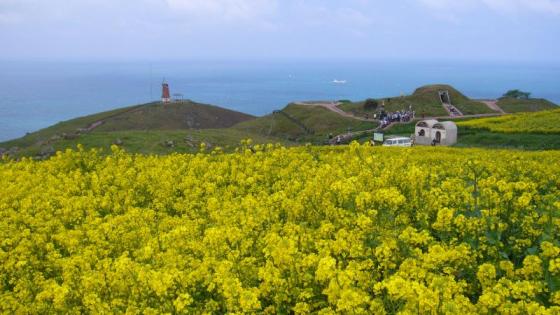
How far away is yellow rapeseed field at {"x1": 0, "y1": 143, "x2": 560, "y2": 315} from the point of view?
24.8ft

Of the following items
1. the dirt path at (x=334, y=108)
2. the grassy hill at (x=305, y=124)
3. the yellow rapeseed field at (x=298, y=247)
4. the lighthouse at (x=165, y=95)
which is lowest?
the yellow rapeseed field at (x=298, y=247)

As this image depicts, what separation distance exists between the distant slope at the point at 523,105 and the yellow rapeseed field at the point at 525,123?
24.0 m

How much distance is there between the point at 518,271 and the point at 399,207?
4.31 meters

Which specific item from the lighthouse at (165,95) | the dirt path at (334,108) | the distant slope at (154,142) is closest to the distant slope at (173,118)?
the lighthouse at (165,95)

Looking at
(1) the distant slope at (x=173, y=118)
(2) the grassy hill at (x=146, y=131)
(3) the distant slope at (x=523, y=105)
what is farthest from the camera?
(1) the distant slope at (x=173, y=118)

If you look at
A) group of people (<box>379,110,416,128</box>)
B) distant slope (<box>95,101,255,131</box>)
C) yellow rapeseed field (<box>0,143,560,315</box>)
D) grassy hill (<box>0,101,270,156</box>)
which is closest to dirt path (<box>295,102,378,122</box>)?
group of people (<box>379,110,416,128</box>)

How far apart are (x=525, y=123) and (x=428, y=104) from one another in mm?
28975

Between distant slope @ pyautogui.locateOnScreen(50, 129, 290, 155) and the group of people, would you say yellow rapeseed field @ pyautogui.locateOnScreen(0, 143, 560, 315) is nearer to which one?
distant slope @ pyautogui.locateOnScreen(50, 129, 290, 155)

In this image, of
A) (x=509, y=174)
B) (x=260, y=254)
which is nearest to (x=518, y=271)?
(x=260, y=254)

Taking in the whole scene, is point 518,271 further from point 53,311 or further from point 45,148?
point 45,148

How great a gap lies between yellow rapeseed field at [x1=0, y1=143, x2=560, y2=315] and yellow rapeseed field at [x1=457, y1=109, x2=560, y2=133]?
3464cm

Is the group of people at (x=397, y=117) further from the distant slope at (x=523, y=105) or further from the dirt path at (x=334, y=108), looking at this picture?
the distant slope at (x=523, y=105)

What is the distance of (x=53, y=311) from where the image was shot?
30.9ft

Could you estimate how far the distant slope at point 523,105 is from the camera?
81062 mm
